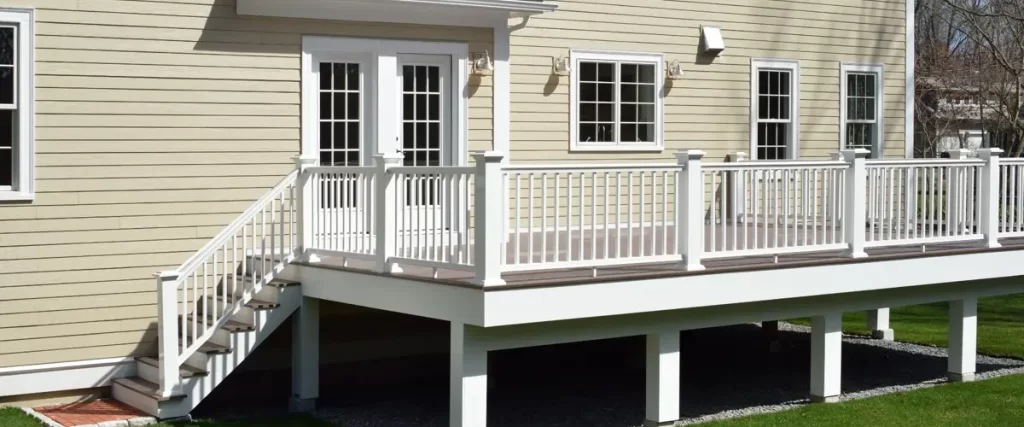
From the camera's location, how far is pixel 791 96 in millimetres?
14969

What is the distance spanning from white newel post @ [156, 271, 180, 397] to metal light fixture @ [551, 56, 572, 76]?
4908 millimetres

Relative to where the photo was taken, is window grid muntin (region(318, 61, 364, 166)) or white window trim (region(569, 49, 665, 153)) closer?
window grid muntin (region(318, 61, 364, 166))

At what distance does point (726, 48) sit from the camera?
14305 mm

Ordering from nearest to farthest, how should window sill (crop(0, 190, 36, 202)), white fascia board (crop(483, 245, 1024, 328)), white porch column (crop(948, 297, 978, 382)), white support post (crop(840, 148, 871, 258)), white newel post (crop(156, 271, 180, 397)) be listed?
1. white fascia board (crop(483, 245, 1024, 328))
2. white newel post (crop(156, 271, 180, 397))
3. window sill (crop(0, 190, 36, 202))
4. white support post (crop(840, 148, 871, 258))
5. white porch column (crop(948, 297, 978, 382))

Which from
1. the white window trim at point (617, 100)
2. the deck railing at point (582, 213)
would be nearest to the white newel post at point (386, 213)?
the deck railing at point (582, 213)

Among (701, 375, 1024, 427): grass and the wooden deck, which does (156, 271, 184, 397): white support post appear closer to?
the wooden deck

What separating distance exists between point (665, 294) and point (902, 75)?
26.3 ft

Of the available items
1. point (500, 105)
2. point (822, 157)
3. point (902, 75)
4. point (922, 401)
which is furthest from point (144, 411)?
point (902, 75)

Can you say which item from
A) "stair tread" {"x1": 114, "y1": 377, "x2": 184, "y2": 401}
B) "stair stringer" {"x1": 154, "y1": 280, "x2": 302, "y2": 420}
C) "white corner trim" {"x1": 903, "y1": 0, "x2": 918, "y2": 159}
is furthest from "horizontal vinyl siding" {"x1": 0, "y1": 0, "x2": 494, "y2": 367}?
"white corner trim" {"x1": 903, "y1": 0, "x2": 918, "y2": 159}

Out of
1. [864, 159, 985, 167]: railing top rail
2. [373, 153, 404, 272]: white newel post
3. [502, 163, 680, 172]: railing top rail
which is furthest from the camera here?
[864, 159, 985, 167]: railing top rail

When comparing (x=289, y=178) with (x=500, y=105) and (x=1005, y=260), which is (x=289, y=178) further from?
(x=1005, y=260)

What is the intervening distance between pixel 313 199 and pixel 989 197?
252 inches

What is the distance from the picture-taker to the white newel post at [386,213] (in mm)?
9391

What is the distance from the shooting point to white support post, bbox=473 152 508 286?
8.34m
